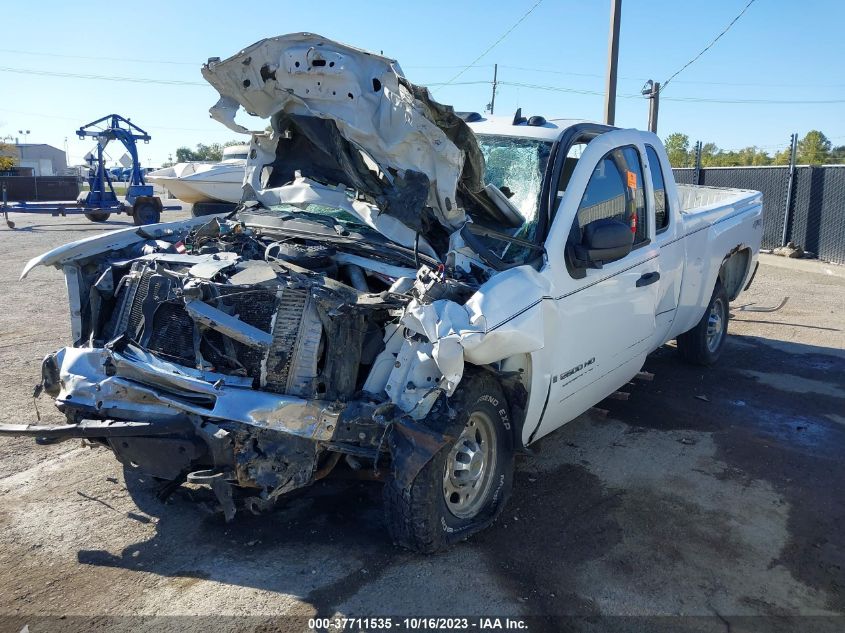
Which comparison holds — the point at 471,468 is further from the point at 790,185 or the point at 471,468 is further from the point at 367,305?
the point at 790,185

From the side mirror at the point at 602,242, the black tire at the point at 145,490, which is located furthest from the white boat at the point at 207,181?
the side mirror at the point at 602,242

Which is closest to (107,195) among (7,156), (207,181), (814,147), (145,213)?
(145,213)

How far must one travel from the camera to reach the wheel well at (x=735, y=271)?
7.57 metres

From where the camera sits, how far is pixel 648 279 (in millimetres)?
5117

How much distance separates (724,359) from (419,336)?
214 inches

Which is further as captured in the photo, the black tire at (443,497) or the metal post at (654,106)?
the metal post at (654,106)

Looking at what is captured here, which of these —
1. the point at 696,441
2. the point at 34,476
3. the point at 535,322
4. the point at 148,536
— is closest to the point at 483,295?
the point at 535,322

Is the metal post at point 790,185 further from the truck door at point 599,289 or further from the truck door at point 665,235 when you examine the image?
the truck door at point 599,289

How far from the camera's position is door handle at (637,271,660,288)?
16.4ft

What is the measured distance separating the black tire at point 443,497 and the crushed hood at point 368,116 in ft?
3.34

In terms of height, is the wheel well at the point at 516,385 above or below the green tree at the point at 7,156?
below

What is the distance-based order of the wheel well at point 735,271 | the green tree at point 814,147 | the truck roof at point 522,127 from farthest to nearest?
the green tree at point 814,147
the wheel well at point 735,271
the truck roof at point 522,127

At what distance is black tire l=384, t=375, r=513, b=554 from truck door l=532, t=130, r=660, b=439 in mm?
Result: 449

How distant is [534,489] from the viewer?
458cm
